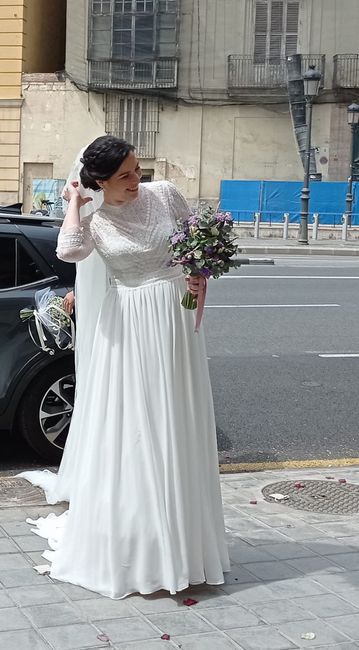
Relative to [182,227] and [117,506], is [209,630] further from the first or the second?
[182,227]

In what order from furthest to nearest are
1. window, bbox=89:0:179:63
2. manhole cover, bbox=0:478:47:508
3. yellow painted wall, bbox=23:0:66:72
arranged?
yellow painted wall, bbox=23:0:66:72, window, bbox=89:0:179:63, manhole cover, bbox=0:478:47:508

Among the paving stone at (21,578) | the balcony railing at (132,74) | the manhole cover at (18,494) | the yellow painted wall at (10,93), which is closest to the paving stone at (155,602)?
the paving stone at (21,578)

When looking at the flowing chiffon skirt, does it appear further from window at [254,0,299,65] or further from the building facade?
window at [254,0,299,65]

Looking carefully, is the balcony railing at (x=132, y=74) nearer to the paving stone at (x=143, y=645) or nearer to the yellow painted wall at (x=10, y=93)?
the yellow painted wall at (x=10, y=93)

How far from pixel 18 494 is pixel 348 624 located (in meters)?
2.32

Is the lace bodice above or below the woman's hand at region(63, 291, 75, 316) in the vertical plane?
above

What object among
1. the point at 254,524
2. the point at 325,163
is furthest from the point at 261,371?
the point at 325,163

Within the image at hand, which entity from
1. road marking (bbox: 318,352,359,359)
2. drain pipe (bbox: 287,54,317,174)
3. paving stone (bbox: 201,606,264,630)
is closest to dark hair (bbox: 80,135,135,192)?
paving stone (bbox: 201,606,264,630)

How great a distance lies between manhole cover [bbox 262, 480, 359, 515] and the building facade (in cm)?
2888

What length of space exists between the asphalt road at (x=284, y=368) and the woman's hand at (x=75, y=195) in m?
2.82

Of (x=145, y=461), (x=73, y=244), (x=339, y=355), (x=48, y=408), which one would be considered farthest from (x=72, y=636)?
(x=339, y=355)

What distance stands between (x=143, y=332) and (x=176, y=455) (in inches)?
20.9

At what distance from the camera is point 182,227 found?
153 inches

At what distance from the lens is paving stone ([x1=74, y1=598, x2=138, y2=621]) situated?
3748 mm
